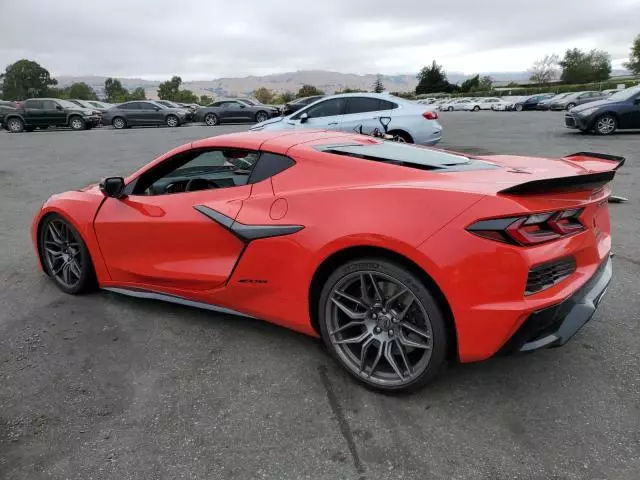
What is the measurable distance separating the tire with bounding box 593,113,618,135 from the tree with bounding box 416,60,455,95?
2976 inches

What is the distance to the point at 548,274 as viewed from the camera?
7.36ft

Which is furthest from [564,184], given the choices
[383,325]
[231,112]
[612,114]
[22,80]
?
[22,80]

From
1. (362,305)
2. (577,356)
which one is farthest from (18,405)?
(577,356)

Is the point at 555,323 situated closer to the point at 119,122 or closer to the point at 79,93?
the point at 119,122

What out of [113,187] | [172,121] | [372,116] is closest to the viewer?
[113,187]

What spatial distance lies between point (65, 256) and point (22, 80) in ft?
318

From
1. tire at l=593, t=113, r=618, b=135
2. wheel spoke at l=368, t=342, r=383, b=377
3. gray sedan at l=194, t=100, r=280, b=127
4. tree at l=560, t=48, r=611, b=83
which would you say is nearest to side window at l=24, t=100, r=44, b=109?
gray sedan at l=194, t=100, r=280, b=127

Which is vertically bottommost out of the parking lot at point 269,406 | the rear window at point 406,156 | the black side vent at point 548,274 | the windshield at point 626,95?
the parking lot at point 269,406

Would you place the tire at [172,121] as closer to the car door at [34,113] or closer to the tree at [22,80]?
the car door at [34,113]

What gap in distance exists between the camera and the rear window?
2836 mm

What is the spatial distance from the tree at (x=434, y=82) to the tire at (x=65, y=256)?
290 ft

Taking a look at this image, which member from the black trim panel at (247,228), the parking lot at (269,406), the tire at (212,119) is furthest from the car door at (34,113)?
the black trim panel at (247,228)

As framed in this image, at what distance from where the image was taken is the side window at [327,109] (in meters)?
10.6

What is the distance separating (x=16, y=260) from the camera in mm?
4820
